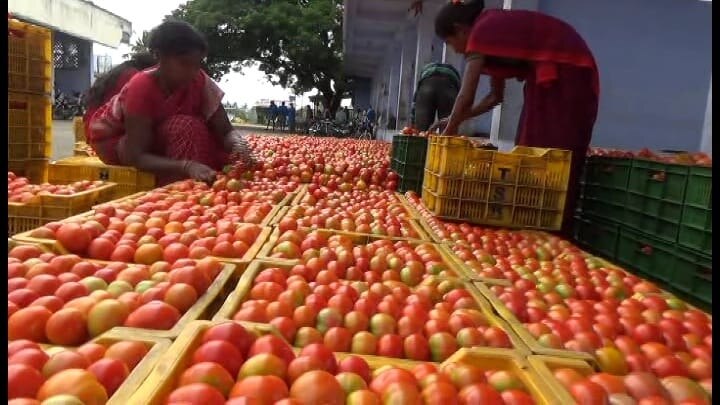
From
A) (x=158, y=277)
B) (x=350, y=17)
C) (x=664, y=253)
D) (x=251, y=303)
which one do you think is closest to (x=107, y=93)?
(x=158, y=277)

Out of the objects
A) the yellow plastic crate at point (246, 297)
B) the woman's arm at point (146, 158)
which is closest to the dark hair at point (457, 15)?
the woman's arm at point (146, 158)

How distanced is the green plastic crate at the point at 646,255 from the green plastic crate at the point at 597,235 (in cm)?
9

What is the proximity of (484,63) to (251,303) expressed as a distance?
3243mm

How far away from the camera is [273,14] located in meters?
28.5

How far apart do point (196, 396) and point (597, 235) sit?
3.98 meters

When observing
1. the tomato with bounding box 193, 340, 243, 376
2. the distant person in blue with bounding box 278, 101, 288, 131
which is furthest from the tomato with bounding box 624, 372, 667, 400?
the distant person in blue with bounding box 278, 101, 288, 131

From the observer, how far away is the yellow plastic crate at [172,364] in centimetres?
122

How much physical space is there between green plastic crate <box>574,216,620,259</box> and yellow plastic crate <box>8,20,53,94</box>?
574 centimetres

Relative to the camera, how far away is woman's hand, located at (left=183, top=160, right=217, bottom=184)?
14.9ft

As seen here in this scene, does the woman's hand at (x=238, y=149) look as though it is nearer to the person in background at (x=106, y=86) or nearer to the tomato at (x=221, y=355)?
the person in background at (x=106, y=86)

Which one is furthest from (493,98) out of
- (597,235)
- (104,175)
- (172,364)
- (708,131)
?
(172,364)

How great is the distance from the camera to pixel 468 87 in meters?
4.24

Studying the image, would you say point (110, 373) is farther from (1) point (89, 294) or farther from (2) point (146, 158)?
(2) point (146, 158)

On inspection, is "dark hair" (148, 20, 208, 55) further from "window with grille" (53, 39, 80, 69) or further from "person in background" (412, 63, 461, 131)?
"window with grille" (53, 39, 80, 69)
